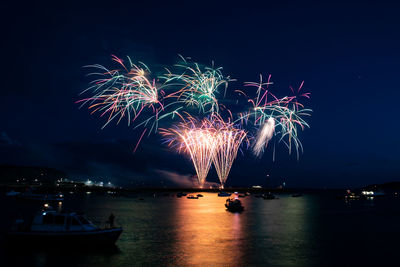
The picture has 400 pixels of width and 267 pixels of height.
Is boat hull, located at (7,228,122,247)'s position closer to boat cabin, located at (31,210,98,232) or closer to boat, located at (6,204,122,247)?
boat, located at (6,204,122,247)

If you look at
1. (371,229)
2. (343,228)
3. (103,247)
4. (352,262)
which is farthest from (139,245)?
(371,229)

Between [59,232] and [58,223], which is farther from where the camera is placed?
[58,223]

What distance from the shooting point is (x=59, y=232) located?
101 feet

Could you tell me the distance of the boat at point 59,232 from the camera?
30438 mm

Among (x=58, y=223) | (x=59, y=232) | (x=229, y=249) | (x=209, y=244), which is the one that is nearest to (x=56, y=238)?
(x=59, y=232)

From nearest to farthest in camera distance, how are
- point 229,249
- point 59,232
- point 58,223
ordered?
point 59,232
point 58,223
point 229,249

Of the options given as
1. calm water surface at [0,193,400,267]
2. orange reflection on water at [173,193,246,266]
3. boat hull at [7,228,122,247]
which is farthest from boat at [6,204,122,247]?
orange reflection on water at [173,193,246,266]

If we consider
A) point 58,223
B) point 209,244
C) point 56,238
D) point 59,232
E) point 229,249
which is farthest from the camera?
point 209,244

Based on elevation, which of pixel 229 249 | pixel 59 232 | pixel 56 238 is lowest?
pixel 229 249

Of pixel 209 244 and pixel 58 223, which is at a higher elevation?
pixel 58 223

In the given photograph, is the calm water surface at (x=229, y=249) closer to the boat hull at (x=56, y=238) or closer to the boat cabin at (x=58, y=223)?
the boat hull at (x=56, y=238)

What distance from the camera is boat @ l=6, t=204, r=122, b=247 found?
30.4 m

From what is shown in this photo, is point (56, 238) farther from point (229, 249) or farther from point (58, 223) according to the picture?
point (229, 249)

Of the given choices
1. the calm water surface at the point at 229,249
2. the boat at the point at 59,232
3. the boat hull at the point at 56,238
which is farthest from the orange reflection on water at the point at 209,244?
the boat hull at the point at 56,238
